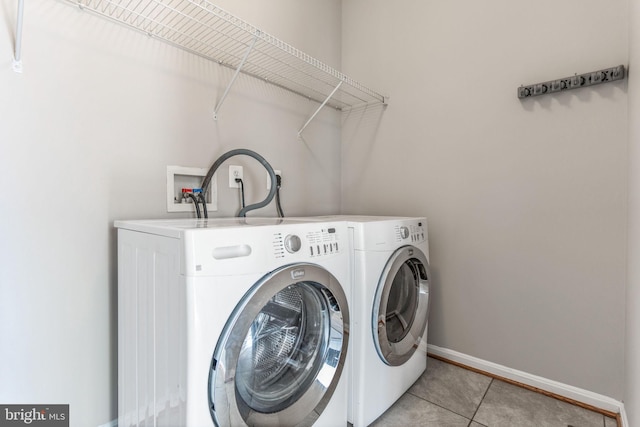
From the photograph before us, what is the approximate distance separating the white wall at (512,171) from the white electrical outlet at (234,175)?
975 mm

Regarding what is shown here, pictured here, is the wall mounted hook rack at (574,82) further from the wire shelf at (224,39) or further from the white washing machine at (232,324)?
the white washing machine at (232,324)

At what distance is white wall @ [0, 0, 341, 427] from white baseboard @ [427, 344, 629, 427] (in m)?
1.74

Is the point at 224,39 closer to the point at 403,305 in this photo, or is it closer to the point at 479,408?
the point at 403,305

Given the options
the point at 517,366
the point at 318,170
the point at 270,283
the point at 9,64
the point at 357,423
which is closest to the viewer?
the point at 270,283

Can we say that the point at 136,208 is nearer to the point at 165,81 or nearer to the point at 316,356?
the point at 165,81

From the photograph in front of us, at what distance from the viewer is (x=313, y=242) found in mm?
1049

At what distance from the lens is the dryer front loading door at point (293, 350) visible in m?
0.96

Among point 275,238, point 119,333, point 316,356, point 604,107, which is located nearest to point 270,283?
point 275,238

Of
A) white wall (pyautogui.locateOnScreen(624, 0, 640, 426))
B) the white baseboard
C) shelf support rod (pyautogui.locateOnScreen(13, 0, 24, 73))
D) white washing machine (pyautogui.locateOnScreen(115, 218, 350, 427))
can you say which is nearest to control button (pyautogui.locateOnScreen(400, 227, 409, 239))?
white washing machine (pyautogui.locateOnScreen(115, 218, 350, 427))

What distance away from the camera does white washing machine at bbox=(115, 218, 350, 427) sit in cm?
78

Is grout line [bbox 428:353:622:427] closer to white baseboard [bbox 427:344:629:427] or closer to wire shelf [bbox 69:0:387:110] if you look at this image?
white baseboard [bbox 427:344:629:427]

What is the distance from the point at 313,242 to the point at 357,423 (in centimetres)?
81

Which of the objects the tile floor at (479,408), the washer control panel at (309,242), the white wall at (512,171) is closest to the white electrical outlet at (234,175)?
the washer control panel at (309,242)

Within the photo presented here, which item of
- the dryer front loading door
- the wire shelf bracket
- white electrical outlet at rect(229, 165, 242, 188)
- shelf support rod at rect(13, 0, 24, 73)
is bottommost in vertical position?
the dryer front loading door
